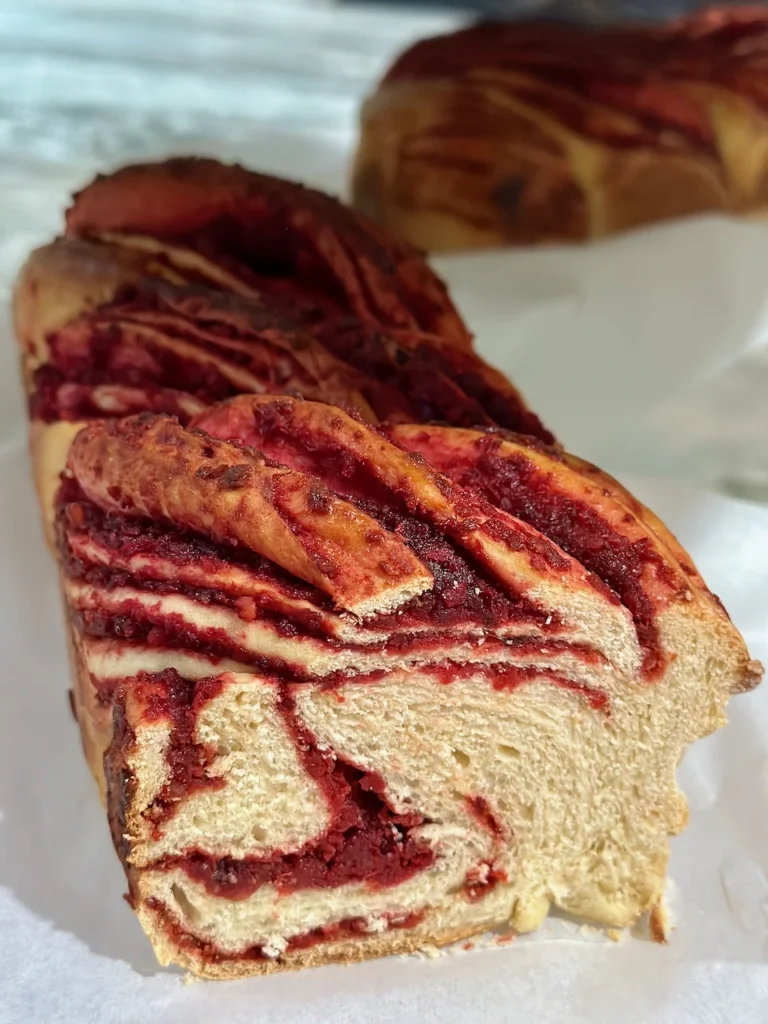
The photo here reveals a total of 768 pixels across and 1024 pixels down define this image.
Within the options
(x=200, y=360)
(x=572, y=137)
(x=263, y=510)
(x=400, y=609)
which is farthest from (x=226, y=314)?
(x=572, y=137)

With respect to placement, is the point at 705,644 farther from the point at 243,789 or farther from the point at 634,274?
the point at 634,274

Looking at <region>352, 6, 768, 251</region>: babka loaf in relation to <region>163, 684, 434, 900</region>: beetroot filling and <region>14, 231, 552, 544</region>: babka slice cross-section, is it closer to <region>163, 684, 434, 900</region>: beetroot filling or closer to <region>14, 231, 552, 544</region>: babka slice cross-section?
<region>14, 231, 552, 544</region>: babka slice cross-section

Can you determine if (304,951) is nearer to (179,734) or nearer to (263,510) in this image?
Answer: (179,734)

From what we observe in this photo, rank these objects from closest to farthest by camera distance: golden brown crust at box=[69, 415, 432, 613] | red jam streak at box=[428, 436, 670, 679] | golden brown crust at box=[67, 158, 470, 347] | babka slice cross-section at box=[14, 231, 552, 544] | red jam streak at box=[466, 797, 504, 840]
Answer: golden brown crust at box=[69, 415, 432, 613], red jam streak at box=[428, 436, 670, 679], red jam streak at box=[466, 797, 504, 840], babka slice cross-section at box=[14, 231, 552, 544], golden brown crust at box=[67, 158, 470, 347]

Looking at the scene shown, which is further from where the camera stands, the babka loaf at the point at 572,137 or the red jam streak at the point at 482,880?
the babka loaf at the point at 572,137

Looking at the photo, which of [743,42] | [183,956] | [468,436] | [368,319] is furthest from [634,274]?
[183,956]

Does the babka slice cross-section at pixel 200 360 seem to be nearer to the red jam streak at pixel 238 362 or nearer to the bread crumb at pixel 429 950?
the red jam streak at pixel 238 362

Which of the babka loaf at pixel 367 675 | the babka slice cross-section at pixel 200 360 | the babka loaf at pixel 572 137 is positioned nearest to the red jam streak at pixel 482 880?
the babka loaf at pixel 367 675

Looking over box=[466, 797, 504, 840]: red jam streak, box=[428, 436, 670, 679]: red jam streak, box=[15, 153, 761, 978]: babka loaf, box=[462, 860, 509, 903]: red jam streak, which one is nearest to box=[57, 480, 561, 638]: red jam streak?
box=[15, 153, 761, 978]: babka loaf
